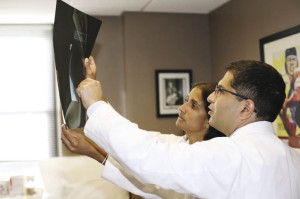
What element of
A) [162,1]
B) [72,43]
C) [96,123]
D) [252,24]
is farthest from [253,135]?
[162,1]

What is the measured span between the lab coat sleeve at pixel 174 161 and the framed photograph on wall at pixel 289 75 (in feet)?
7.64

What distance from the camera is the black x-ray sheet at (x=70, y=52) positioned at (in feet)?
4.71

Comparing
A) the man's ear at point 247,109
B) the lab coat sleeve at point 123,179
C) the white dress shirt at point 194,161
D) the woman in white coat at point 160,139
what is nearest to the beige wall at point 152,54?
the woman in white coat at point 160,139

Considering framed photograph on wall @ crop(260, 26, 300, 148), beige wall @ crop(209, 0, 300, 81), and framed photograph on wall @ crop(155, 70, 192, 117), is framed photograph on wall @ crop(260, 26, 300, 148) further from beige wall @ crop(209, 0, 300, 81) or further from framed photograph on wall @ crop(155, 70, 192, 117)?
framed photograph on wall @ crop(155, 70, 192, 117)

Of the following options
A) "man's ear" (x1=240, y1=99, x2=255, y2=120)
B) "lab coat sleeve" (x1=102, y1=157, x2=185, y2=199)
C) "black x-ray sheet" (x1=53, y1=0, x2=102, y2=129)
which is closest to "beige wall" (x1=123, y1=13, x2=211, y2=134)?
"lab coat sleeve" (x1=102, y1=157, x2=185, y2=199)

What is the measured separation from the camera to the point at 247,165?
4.13 ft

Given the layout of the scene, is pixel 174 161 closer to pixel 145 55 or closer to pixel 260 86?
pixel 260 86

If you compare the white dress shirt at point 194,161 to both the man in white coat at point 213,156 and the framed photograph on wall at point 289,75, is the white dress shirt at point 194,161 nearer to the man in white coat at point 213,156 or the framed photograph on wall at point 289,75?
the man in white coat at point 213,156

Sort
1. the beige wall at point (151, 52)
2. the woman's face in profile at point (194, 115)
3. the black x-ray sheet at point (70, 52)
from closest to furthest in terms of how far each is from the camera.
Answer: the black x-ray sheet at point (70, 52) < the woman's face in profile at point (194, 115) < the beige wall at point (151, 52)

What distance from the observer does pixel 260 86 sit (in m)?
1.45

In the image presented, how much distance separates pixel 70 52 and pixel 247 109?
0.64 m

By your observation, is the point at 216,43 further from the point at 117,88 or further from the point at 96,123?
the point at 96,123

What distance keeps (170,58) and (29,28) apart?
1720mm

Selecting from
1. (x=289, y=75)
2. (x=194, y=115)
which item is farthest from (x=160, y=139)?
(x=289, y=75)
